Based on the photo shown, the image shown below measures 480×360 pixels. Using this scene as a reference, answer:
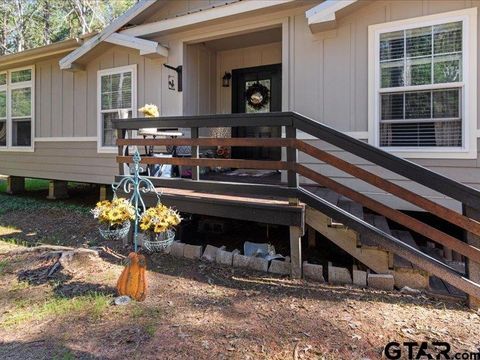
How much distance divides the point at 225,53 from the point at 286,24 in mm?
2096

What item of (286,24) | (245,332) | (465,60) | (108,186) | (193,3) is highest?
(193,3)

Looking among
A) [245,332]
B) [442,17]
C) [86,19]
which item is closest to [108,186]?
[245,332]

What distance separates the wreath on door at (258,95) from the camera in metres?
6.81

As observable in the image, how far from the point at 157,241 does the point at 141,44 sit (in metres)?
3.98

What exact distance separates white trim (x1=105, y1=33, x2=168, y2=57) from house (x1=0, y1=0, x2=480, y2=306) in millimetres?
17

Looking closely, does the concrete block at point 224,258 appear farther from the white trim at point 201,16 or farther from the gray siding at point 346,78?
the white trim at point 201,16

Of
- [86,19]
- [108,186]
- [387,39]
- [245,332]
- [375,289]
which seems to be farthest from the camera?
[86,19]

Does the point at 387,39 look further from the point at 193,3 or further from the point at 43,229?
the point at 43,229

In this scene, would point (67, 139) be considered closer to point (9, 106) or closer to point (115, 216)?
point (9, 106)

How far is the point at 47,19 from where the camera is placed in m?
20.0

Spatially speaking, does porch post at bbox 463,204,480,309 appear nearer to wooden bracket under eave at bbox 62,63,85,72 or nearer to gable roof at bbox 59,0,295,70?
gable roof at bbox 59,0,295,70

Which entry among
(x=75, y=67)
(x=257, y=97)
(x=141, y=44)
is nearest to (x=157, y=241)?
(x=141, y=44)

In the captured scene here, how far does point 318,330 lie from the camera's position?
8.90ft

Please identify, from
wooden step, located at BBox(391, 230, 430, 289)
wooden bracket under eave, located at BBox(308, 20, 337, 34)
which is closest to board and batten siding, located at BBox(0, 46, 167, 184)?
wooden bracket under eave, located at BBox(308, 20, 337, 34)
